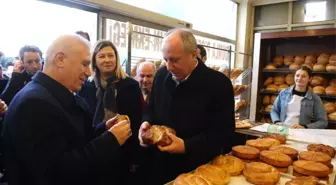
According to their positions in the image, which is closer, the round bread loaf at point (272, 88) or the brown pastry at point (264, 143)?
the brown pastry at point (264, 143)

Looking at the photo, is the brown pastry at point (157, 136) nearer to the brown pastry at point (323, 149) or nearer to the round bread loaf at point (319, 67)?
the brown pastry at point (323, 149)

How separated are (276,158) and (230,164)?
27cm

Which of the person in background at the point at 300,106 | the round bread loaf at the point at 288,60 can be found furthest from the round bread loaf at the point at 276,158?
the round bread loaf at the point at 288,60

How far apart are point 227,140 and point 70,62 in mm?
935

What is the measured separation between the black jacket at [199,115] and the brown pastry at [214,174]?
123 millimetres

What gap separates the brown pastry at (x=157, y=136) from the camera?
124 cm

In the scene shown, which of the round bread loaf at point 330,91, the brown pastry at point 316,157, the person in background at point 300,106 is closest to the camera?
the brown pastry at point 316,157

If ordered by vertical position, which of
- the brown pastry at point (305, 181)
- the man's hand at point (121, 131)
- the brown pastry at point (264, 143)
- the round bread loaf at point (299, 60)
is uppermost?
the round bread loaf at point (299, 60)

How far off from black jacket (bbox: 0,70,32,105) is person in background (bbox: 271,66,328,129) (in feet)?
8.22

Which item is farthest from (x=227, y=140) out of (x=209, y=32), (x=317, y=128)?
(x=209, y=32)

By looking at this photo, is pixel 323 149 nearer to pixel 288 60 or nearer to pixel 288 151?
pixel 288 151

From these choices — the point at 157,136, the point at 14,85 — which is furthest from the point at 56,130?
the point at 14,85

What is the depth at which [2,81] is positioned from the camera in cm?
226

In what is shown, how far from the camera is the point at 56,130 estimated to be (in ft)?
2.94
